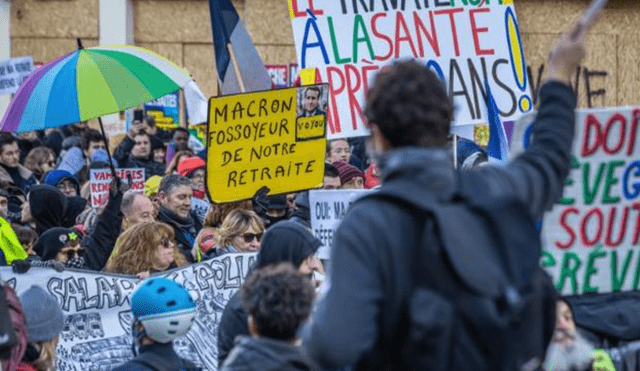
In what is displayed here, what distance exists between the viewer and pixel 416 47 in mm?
10078

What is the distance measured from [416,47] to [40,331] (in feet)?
16.4

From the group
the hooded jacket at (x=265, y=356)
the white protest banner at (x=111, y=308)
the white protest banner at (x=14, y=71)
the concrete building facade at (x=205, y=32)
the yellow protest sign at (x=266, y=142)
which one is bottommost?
the white protest banner at (x=111, y=308)

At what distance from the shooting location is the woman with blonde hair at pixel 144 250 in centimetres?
800

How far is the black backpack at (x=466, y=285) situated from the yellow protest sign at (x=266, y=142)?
580 centimetres

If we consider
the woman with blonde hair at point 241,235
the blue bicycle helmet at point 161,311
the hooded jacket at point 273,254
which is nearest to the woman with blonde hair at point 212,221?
the woman with blonde hair at point 241,235

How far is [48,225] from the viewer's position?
10.8 m

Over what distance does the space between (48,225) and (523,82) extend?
3.22m

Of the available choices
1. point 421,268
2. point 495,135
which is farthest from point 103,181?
point 421,268

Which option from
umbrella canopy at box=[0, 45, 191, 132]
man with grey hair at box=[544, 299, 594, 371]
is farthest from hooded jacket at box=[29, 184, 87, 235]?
man with grey hair at box=[544, 299, 594, 371]

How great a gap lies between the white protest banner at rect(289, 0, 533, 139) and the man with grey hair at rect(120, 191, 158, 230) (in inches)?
52.4

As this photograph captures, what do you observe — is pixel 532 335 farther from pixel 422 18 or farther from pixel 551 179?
pixel 422 18

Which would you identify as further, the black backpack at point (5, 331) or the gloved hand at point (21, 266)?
the gloved hand at point (21, 266)

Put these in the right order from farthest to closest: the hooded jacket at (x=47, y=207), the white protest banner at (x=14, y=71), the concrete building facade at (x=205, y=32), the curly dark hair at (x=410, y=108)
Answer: the concrete building facade at (x=205, y=32), the white protest banner at (x=14, y=71), the hooded jacket at (x=47, y=207), the curly dark hair at (x=410, y=108)

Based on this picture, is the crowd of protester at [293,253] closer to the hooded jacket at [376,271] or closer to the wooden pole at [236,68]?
the hooded jacket at [376,271]
